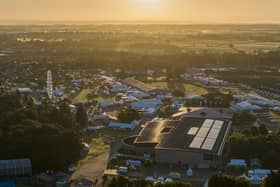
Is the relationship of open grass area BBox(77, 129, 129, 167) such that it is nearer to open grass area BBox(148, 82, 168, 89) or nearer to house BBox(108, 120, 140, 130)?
house BBox(108, 120, 140, 130)

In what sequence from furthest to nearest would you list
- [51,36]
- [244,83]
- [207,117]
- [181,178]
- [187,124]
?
[51,36] < [244,83] < [207,117] < [187,124] < [181,178]

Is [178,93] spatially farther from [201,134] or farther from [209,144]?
[209,144]

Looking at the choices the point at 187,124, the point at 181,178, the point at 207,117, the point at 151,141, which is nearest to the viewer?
the point at 181,178

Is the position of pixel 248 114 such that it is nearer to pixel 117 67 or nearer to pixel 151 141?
pixel 151 141

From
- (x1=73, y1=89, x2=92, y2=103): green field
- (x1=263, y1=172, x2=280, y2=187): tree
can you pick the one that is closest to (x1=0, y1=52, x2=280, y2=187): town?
(x1=73, y1=89, x2=92, y2=103): green field

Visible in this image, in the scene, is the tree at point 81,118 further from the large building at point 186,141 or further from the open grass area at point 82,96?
the open grass area at point 82,96

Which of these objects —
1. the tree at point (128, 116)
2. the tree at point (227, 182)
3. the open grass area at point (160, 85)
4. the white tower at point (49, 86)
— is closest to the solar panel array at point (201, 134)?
the tree at point (128, 116)

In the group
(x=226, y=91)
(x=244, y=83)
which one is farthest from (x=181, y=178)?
(x=244, y=83)

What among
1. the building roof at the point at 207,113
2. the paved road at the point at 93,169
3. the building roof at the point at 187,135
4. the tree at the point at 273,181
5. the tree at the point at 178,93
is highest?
the tree at the point at 273,181

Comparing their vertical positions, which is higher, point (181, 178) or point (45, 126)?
point (45, 126)
